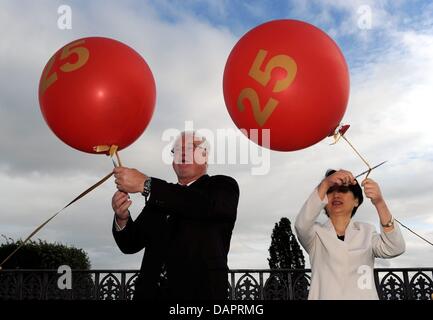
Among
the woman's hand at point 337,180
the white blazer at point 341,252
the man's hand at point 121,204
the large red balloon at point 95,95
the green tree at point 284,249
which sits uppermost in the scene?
the green tree at point 284,249

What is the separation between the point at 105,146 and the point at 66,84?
21.5 inches

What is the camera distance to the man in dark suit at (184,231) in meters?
2.91

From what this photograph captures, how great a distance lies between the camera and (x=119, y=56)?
3578mm

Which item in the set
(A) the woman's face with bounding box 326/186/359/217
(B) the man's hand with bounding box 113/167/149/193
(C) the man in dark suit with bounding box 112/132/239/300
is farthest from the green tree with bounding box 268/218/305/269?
(B) the man's hand with bounding box 113/167/149/193

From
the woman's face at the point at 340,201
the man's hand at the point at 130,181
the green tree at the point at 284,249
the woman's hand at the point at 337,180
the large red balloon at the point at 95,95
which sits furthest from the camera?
the green tree at the point at 284,249

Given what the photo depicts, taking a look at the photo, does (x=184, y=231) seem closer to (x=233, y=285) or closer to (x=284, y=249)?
(x=233, y=285)

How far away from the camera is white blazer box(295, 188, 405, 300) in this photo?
3.33 meters

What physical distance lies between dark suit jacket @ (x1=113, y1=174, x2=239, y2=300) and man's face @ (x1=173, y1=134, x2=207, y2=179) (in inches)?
7.3
